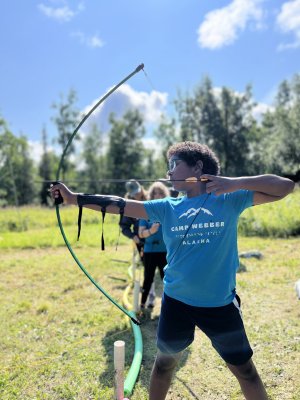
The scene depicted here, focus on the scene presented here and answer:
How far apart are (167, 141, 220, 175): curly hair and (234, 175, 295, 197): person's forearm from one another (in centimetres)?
34

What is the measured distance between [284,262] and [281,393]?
469cm

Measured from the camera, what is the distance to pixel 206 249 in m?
2.07

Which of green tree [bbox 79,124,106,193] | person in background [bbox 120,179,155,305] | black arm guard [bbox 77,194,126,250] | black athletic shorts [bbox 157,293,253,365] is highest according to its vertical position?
green tree [bbox 79,124,106,193]

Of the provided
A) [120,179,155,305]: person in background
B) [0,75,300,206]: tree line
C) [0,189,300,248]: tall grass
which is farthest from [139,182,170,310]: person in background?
[0,75,300,206]: tree line

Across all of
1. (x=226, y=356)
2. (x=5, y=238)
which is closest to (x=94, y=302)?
(x=226, y=356)

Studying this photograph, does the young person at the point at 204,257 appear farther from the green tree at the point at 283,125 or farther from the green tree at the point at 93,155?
the green tree at the point at 93,155

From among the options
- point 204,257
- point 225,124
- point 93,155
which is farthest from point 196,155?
point 93,155

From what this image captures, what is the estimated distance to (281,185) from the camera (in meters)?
1.94

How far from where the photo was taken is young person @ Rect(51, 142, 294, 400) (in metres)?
2.03

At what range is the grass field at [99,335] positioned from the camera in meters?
3.23

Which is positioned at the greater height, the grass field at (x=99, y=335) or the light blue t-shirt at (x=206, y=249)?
the light blue t-shirt at (x=206, y=249)

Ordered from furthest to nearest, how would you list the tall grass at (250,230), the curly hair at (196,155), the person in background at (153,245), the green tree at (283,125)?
the green tree at (283,125), the tall grass at (250,230), the person in background at (153,245), the curly hair at (196,155)

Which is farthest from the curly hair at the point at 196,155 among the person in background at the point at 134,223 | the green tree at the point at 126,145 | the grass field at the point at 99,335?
the green tree at the point at 126,145

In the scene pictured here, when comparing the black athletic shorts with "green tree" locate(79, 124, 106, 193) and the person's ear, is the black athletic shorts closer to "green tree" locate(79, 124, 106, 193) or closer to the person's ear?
the person's ear
